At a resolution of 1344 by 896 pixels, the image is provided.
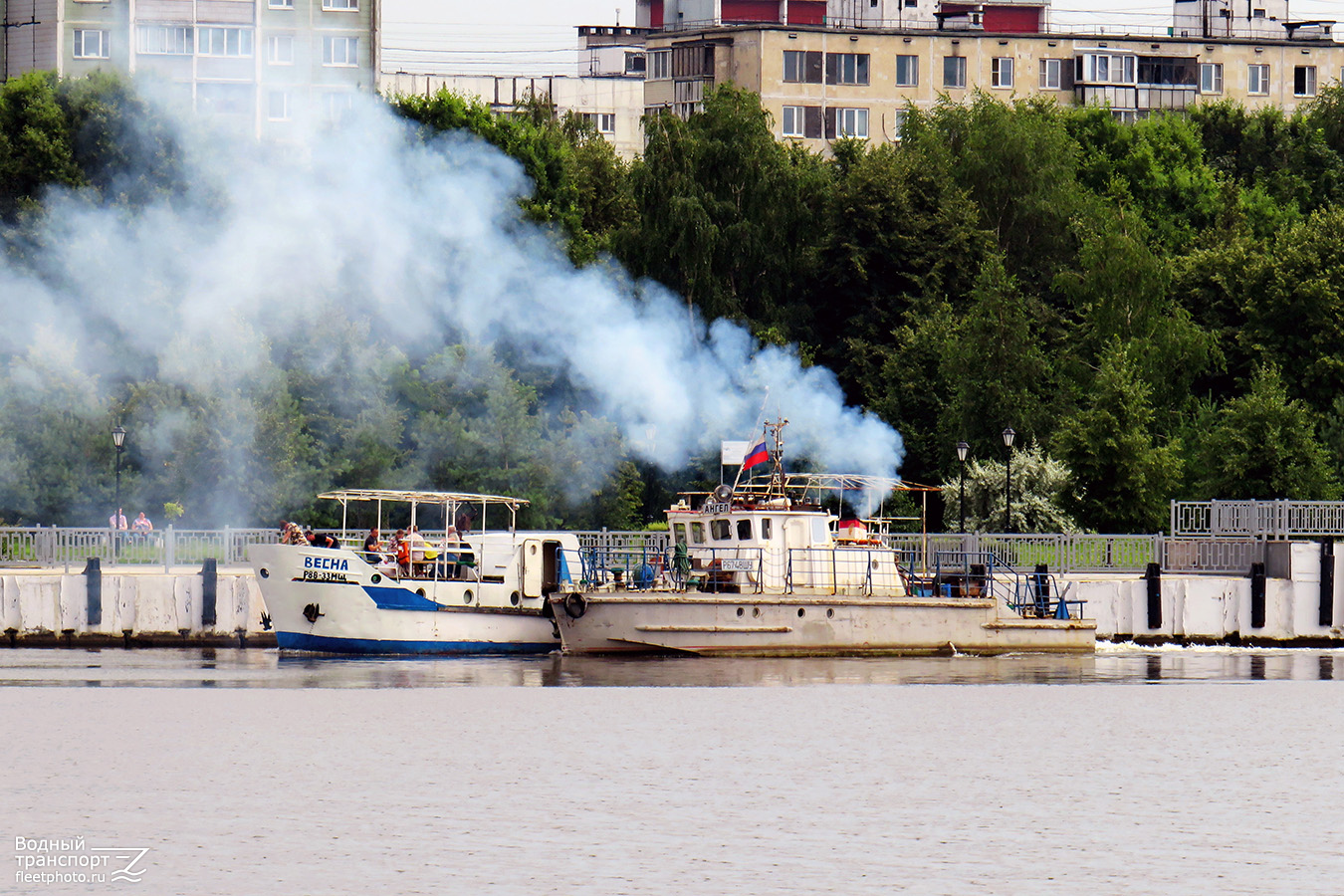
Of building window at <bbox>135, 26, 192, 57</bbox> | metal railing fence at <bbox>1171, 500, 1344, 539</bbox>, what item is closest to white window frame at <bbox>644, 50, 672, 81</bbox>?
building window at <bbox>135, 26, 192, 57</bbox>

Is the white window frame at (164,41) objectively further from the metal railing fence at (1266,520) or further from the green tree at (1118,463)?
the metal railing fence at (1266,520)

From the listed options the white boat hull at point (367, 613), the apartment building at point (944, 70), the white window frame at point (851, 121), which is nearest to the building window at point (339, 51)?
the apartment building at point (944, 70)

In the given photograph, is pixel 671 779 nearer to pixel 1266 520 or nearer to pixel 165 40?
pixel 1266 520

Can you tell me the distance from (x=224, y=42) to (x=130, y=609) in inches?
2673

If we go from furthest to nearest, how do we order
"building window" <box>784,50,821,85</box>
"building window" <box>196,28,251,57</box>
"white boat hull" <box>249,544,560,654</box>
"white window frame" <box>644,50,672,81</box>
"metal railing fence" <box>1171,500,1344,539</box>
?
1. "white window frame" <box>644,50,672,81</box>
2. "building window" <box>784,50,821,85</box>
3. "building window" <box>196,28,251,57</box>
4. "metal railing fence" <box>1171,500,1344,539</box>
5. "white boat hull" <box>249,544,560,654</box>

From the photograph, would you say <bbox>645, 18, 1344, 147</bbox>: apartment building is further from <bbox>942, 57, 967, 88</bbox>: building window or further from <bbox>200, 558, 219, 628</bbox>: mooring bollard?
<bbox>200, 558, 219, 628</bbox>: mooring bollard

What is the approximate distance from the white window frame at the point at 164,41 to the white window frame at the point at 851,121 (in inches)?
1323

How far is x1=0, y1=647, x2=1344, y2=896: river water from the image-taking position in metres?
21.8

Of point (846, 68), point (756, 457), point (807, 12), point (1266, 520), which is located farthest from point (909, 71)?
point (756, 457)

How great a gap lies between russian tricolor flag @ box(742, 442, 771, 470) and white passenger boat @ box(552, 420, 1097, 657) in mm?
544

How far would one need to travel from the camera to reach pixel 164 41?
111m

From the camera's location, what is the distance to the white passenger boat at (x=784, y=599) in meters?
44.7

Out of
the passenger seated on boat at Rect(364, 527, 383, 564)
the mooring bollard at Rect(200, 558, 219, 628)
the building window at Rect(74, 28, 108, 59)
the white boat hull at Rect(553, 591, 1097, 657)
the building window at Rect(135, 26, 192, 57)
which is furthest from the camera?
the building window at Rect(135, 26, 192, 57)

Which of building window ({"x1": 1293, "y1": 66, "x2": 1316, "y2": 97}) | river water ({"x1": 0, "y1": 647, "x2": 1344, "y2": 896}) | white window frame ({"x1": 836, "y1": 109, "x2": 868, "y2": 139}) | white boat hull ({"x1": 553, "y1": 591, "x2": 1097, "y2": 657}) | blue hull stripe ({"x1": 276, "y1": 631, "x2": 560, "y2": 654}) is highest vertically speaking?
building window ({"x1": 1293, "y1": 66, "x2": 1316, "y2": 97})
